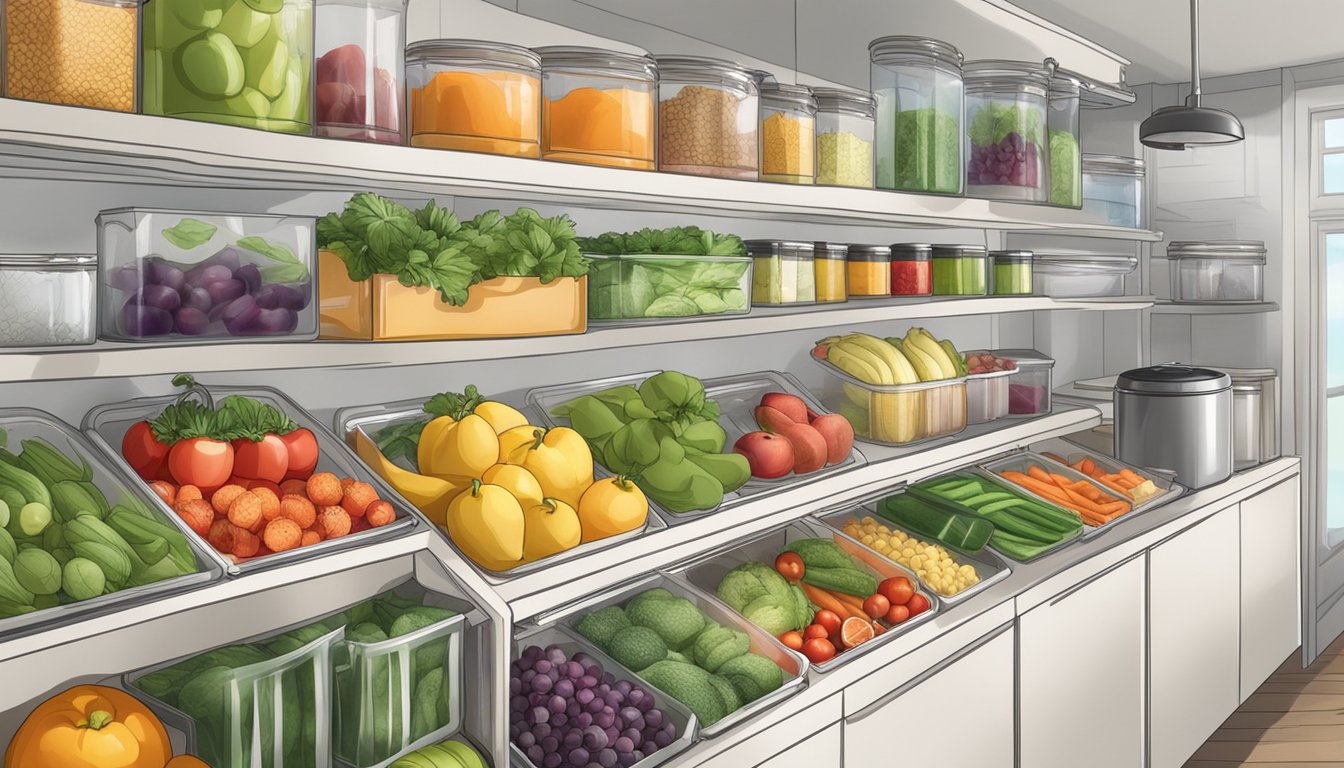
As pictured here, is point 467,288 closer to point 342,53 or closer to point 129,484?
point 342,53

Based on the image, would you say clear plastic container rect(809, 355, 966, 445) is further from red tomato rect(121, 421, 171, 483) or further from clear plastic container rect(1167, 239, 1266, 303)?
clear plastic container rect(1167, 239, 1266, 303)

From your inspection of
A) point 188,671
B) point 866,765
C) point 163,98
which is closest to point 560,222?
point 163,98

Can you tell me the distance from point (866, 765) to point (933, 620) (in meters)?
0.39

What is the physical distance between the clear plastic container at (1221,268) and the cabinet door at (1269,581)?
80 centimetres

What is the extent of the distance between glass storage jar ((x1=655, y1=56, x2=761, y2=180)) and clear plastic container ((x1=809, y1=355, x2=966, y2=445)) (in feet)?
3.08

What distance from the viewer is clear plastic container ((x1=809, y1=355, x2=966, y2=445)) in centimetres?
272

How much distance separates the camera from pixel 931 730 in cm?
227

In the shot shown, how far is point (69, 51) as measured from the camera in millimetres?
1172

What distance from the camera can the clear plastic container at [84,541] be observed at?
3.99ft

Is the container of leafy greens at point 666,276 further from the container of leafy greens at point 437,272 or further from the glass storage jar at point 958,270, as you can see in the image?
the glass storage jar at point 958,270

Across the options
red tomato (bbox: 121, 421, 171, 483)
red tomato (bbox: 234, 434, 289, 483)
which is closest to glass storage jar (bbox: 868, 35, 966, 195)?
red tomato (bbox: 234, 434, 289, 483)

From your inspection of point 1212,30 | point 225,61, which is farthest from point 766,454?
point 1212,30

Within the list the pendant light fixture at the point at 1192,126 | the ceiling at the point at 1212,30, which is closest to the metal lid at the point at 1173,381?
the pendant light fixture at the point at 1192,126

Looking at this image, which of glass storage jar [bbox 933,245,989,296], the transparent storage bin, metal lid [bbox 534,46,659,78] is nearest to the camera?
metal lid [bbox 534,46,659,78]
